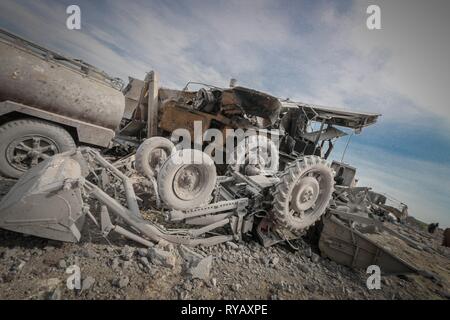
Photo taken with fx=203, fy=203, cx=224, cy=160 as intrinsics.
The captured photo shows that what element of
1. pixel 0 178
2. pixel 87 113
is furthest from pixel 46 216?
pixel 87 113

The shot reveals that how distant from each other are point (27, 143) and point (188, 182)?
3.49m

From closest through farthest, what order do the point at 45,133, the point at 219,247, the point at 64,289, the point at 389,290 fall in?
the point at 64,289 → the point at 219,247 → the point at 389,290 → the point at 45,133

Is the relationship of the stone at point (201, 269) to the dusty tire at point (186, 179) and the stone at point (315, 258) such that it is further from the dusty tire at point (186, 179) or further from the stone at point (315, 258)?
the stone at point (315, 258)

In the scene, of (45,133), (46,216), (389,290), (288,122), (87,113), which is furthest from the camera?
(288,122)

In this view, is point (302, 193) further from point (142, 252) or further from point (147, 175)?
point (147, 175)

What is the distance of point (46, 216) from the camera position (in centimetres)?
219

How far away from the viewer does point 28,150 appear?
3.95 m

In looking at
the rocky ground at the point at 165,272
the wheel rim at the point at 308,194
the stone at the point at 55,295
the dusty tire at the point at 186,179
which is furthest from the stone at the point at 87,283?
the wheel rim at the point at 308,194

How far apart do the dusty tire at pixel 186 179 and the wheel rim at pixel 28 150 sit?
9.55 ft

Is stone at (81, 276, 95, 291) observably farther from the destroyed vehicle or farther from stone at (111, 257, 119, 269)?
the destroyed vehicle

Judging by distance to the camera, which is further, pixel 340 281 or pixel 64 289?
pixel 340 281

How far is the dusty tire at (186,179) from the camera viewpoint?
2982 mm
